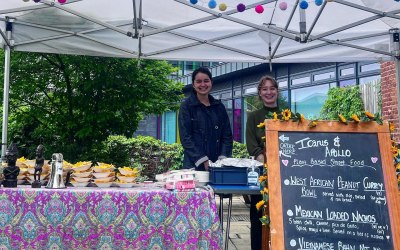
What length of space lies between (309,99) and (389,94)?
3.91m

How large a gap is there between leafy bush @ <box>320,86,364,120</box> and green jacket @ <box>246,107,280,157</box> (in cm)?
444

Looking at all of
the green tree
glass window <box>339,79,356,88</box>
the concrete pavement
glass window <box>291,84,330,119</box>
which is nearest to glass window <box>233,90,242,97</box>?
glass window <box>291,84,330,119</box>

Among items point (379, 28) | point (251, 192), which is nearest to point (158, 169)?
point (379, 28)

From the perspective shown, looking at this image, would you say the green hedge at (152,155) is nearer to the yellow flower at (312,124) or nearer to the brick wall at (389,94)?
the brick wall at (389,94)

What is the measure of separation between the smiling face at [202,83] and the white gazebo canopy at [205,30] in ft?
2.47

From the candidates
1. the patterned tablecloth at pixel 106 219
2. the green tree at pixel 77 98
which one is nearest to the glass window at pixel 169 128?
the green tree at pixel 77 98

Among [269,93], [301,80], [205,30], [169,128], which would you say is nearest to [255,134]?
[269,93]

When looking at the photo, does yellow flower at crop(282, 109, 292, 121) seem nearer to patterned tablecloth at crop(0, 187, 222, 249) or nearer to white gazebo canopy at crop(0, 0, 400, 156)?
patterned tablecloth at crop(0, 187, 222, 249)

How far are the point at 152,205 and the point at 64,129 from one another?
4.76m

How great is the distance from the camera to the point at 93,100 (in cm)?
649

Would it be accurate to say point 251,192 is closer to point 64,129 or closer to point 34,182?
point 34,182

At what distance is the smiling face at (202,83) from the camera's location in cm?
371

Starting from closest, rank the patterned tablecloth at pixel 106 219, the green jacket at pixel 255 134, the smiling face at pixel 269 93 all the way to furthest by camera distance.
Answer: the patterned tablecloth at pixel 106 219
the green jacket at pixel 255 134
the smiling face at pixel 269 93

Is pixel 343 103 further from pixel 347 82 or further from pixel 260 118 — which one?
pixel 260 118
